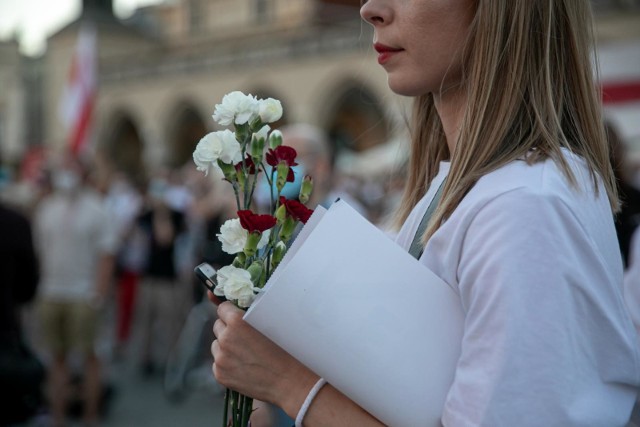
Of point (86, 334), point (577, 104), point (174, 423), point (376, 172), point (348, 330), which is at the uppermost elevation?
point (577, 104)

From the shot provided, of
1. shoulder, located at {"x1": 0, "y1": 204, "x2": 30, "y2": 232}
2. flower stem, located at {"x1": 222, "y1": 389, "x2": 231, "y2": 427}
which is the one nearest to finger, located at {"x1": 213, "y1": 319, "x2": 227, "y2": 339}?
flower stem, located at {"x1": 222, "y1": 389, "x2": 231, "y2": 427}

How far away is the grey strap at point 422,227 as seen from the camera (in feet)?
4.81

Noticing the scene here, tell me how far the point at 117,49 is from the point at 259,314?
48.9 metres

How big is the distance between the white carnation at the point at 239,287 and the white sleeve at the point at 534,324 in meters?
0.33

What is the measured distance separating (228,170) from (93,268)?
5.76 metres

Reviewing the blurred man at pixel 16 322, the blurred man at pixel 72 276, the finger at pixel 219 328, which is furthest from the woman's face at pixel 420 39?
the blurred man at pixel 72 276

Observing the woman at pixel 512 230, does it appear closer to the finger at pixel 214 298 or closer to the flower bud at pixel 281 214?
the finger at pixel 214 298

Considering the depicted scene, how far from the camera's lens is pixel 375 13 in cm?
152

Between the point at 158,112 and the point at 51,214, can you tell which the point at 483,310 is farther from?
the point at 158,112

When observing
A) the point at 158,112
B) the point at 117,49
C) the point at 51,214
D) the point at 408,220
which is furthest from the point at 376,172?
the point at 117,49

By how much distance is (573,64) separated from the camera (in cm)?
148

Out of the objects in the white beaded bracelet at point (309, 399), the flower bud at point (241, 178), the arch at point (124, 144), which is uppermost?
the flower bud at point (241, 178)

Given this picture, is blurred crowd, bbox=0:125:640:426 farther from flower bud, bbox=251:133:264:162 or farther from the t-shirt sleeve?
flower bud, bbox=251:133:264:162

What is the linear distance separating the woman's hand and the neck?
446mm
